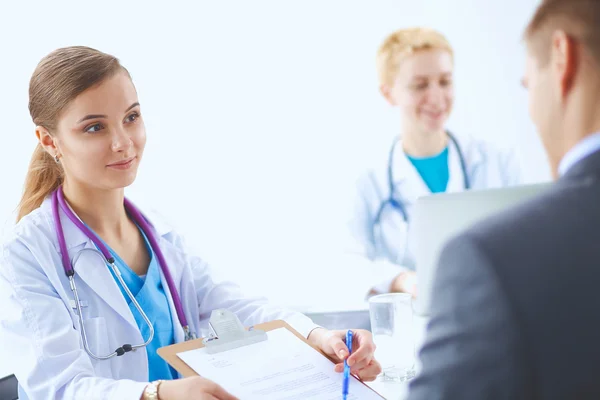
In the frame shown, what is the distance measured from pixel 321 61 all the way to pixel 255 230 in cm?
90

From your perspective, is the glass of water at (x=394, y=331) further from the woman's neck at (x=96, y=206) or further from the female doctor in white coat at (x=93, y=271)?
the woman's neck at (x=96, y=206)

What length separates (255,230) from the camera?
319 cm

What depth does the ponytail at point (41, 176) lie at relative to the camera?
1.70 m

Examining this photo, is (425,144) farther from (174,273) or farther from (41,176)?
(41,176)

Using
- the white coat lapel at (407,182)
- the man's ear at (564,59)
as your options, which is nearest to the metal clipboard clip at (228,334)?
the man's ear at (564,59)

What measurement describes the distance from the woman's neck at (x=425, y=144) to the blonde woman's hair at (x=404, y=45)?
29cm

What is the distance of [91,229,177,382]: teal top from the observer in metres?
1.58

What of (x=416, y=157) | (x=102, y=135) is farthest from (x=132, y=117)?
(x=416, y=157)

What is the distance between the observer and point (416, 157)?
2863 mm

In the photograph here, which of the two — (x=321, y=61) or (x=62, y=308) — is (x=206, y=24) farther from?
(x=62, y=308)

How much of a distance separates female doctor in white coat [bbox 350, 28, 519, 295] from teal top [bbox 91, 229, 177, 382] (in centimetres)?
120

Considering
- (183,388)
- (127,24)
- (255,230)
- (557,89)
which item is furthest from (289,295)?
(557,89)

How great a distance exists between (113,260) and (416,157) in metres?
1.63

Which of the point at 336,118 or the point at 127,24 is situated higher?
the point at 127,24
